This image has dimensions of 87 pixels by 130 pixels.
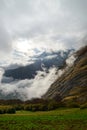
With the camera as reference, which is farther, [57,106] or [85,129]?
[57,106]

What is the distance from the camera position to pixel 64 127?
67688 millimetres

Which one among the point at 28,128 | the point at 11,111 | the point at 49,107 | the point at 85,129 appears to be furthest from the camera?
the point at 49,107

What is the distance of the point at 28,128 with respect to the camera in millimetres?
68062

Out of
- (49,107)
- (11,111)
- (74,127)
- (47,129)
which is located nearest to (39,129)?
(47,129)

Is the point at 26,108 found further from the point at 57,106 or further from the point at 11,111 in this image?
the point at 11,111

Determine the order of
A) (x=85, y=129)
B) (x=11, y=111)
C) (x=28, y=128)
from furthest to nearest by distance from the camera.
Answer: (x=11, y=111), (x=28, y=128), (x=85, y=129)

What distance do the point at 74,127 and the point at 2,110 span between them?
8381 cm

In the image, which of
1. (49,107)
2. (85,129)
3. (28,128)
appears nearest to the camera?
(85,129)

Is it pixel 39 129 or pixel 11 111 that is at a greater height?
pixel 11 111

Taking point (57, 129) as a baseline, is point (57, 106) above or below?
above

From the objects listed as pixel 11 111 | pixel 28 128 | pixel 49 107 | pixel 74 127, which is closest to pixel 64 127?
pixel 74 127

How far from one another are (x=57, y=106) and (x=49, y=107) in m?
7.15

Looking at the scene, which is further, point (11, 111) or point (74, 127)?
point (11, 111)

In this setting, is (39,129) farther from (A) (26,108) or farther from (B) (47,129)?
(A) (26,108)
